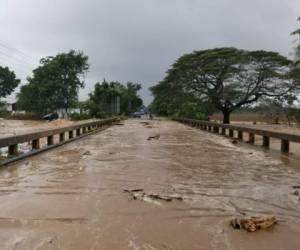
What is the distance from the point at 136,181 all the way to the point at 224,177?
1.91 m

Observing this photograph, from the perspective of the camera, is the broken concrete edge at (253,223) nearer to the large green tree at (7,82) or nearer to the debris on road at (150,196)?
the debris on road at (150,196)

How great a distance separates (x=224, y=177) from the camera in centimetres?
915

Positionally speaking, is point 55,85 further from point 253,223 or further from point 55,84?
point 253,223

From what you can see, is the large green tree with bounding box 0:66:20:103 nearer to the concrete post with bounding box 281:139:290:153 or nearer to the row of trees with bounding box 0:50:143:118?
the row of trees with bounding box 0:50:143:118

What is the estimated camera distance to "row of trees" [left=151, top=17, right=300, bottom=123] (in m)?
45.1

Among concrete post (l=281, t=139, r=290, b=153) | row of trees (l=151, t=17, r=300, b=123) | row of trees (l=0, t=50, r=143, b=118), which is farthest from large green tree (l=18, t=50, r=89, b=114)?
concrete post (l=281, t=139, r=290, b=153)

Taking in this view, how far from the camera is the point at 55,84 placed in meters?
73.1

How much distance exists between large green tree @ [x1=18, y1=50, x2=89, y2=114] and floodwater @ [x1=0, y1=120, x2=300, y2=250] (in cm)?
6455

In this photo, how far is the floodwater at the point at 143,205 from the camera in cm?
487

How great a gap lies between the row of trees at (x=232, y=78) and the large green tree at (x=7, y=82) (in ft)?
A: 198

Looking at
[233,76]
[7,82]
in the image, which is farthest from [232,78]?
[7,82]

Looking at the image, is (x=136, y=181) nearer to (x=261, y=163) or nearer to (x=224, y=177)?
(x=224, y=177)

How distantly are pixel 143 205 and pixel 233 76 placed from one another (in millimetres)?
41803

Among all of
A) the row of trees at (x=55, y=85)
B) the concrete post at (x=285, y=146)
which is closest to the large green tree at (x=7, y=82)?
the row of trees at (x=55, y=85)
